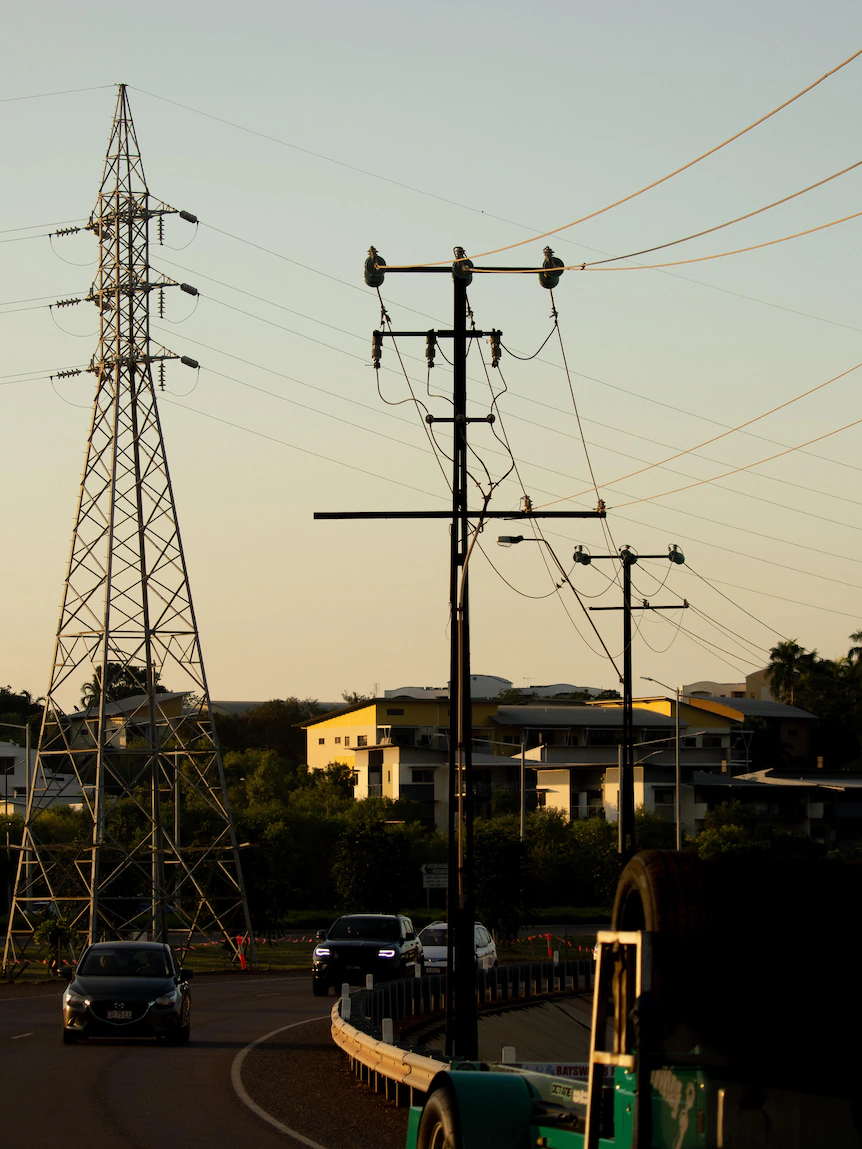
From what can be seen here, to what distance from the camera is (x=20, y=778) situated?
106625 millimetres

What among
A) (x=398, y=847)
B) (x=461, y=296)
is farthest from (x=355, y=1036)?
(x=398, y=847)

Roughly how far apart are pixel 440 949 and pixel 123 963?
53.4ft

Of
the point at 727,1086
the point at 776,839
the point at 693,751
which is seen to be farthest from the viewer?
the point at 693,751

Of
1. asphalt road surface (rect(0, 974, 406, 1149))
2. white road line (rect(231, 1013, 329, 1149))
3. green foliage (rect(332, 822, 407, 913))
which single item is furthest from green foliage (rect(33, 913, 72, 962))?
green foliage (rect(332, 822, 407, 913))

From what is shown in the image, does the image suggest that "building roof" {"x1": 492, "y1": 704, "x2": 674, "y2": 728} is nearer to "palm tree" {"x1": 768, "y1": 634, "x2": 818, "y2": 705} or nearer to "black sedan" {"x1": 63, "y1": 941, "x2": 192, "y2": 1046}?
"palm tree" {"x1": 768, "y1": 634, "x2": 818, "y2": 705}

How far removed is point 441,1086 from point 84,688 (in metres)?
139

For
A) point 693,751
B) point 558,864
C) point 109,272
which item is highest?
point 109,272

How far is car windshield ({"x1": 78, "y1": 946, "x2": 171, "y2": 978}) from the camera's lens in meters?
22.8

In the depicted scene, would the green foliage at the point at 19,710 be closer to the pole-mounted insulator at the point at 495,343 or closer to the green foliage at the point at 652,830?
the green foliage at the point at 652,830

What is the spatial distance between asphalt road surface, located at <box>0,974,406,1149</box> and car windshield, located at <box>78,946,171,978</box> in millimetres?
1014

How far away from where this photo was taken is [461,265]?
22.8 metres

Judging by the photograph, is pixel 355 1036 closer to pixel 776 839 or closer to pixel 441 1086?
pixel 441 1086

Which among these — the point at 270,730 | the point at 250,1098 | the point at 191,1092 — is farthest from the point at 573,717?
the point at 250,1098

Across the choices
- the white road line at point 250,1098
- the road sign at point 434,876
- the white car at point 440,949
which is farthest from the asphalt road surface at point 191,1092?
the road sign at point 434,876
